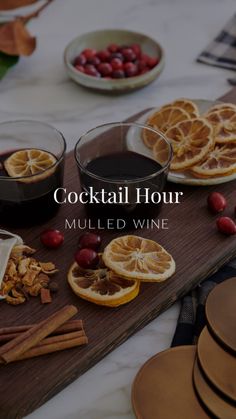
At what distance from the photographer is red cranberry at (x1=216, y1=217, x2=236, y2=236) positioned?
1737 mm

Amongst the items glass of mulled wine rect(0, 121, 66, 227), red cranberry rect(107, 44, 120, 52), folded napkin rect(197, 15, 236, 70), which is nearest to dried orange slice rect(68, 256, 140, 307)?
glass of mulled wine rect(0, 121, 66, 227)

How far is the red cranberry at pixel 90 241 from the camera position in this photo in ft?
5.51

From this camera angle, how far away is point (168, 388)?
4.50 ft

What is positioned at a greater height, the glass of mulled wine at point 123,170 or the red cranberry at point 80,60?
the glass of mulled wine at point 123,170

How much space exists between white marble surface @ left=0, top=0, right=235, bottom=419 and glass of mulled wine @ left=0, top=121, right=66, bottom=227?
0.27 m

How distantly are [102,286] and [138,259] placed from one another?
0.34ft

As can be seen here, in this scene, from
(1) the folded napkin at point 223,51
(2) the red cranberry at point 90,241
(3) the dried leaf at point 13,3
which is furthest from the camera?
(3) the dried leaf at point 13,3

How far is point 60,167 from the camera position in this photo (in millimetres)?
1744

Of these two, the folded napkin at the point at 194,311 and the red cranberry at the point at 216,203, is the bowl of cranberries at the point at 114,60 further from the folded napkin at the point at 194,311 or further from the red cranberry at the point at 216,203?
the folded napkin at the point at 194,311

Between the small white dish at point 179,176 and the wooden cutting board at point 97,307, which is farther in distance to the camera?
the small white dish at point 179,176

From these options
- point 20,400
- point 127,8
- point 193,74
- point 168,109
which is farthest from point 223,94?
point 20,400

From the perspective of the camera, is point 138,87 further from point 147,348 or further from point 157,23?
point 147,348

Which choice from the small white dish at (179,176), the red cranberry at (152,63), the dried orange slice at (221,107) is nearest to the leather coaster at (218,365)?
the small white dish at (179,176)

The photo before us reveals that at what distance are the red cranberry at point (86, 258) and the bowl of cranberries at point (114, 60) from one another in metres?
0.85
